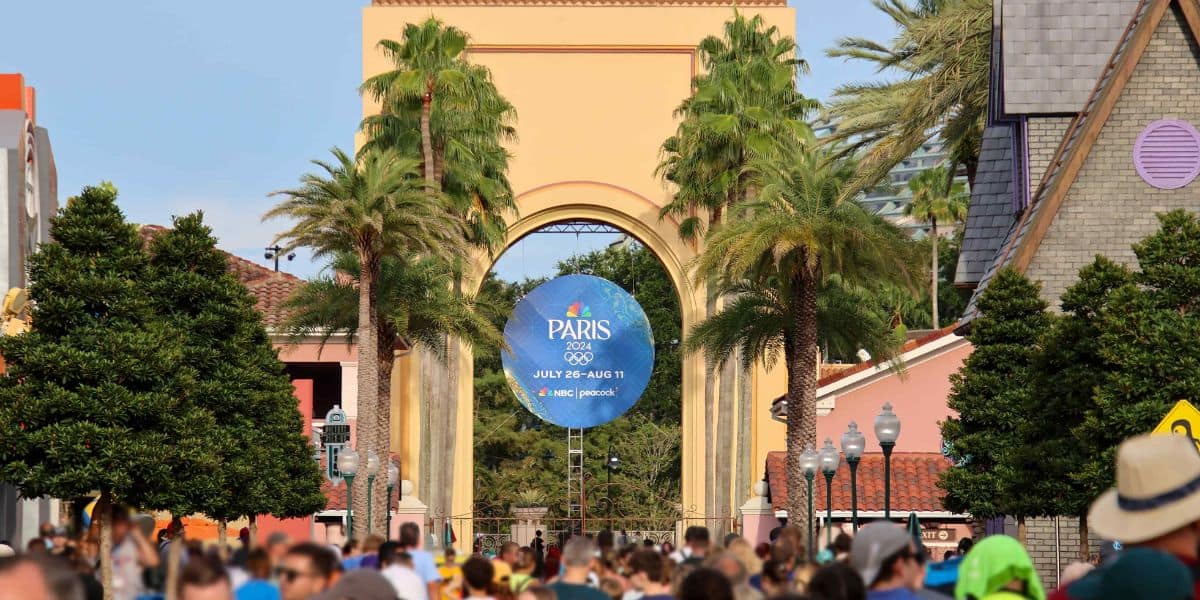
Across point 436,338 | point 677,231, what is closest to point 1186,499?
point 436,338

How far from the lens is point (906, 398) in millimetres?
49156

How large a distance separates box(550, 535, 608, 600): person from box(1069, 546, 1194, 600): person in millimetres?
5011

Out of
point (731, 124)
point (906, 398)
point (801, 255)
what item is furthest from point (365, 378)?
point (906, 398)

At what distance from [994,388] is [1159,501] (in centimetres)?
2314

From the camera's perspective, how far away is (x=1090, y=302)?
24.2 m

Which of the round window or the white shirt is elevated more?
the round window

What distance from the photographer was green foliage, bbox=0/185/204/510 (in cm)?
2756

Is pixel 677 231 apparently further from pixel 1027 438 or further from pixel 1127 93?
pixel 1027 438

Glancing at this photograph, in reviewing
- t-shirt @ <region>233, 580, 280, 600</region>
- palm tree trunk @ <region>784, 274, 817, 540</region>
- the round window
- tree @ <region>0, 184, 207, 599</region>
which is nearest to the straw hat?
t-shirt @ <region>233, 580, 280, 600</region>

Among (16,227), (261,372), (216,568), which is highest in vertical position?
(16,227)

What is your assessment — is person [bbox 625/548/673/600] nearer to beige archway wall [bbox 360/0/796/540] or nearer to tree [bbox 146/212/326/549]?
tree [bbox 146/212/326/549]

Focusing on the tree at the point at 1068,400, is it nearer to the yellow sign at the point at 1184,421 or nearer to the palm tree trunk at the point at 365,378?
the yellow sign at the point at 1184,421

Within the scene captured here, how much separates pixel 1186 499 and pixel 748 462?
4602cm

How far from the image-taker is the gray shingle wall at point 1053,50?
33.6 m
